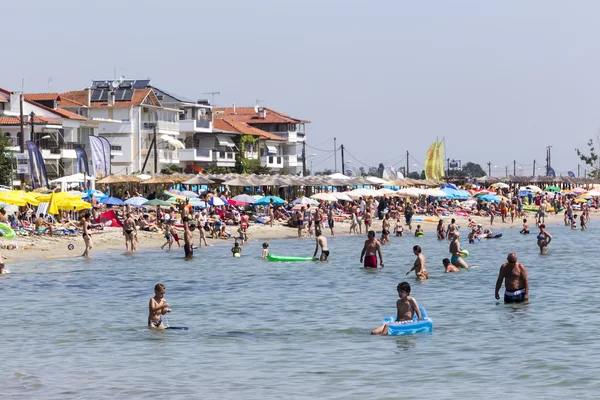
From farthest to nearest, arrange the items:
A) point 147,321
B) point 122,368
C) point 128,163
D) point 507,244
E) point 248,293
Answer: point 128,163, point 507,244, point 248,293, point 147,321, point 122,368

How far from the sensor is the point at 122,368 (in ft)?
52.2

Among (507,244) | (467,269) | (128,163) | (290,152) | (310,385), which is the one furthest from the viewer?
(290,152)

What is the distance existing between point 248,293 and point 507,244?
78.1 feet

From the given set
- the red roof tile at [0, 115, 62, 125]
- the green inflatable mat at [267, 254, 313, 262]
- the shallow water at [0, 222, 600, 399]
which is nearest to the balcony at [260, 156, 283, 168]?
the red roof tile at [0, 115, 62, 125]

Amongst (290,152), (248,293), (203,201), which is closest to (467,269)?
(248,293)

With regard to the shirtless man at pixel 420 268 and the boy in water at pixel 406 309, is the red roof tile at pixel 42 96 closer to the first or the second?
the shirtless man at pixel 420 268

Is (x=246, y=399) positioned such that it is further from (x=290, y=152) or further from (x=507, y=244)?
(x=290, y=152)

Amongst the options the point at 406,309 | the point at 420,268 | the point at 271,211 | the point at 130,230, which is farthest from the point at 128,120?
the point at 406,309

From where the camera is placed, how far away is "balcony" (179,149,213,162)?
270 feet

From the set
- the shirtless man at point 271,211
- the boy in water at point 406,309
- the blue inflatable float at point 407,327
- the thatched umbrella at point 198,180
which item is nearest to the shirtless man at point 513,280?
the blue inflatable float at point 407,327

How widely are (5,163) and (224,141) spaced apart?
35.1m

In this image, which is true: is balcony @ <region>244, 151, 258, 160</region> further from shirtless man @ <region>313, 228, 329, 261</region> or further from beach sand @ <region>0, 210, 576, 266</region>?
shirtless man @ <region>313, 228, 329, 261</region>

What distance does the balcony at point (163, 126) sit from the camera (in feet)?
258

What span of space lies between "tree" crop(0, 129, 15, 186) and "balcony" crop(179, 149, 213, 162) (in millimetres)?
27051
